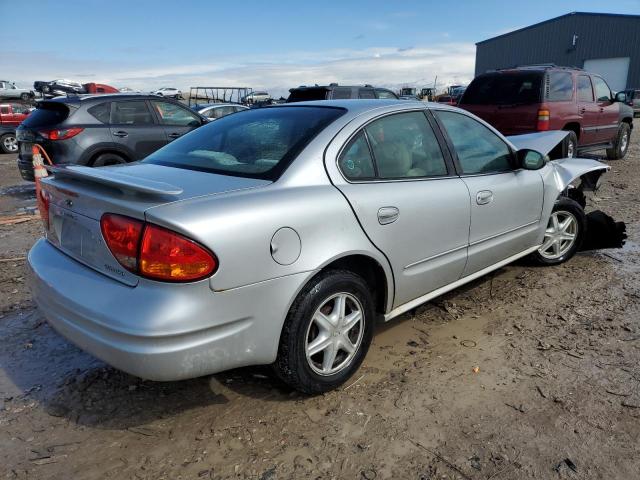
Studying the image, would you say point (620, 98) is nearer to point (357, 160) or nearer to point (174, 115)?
point (174, 115)

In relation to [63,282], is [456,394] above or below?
below

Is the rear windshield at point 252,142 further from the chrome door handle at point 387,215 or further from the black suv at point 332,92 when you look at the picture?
the black suv at point 332,92

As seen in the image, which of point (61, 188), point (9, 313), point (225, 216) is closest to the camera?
point (225, 216)

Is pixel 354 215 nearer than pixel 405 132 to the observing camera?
Yes

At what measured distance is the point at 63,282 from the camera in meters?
2.48

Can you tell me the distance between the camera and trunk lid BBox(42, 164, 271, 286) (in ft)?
7.32

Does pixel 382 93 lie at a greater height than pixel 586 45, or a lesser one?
lesser

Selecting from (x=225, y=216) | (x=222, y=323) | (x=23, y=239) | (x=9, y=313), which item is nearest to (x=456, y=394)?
(x=222, y=323)

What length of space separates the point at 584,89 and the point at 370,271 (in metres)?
8.67

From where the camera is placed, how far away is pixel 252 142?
2.98 m

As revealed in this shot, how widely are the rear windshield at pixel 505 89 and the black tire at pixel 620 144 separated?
393 cm

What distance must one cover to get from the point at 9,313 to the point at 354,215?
9.74 ft

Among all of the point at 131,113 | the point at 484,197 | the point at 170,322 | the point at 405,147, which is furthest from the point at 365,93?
the point at 170,322

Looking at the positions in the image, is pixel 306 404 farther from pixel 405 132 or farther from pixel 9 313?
pixel 9 313
